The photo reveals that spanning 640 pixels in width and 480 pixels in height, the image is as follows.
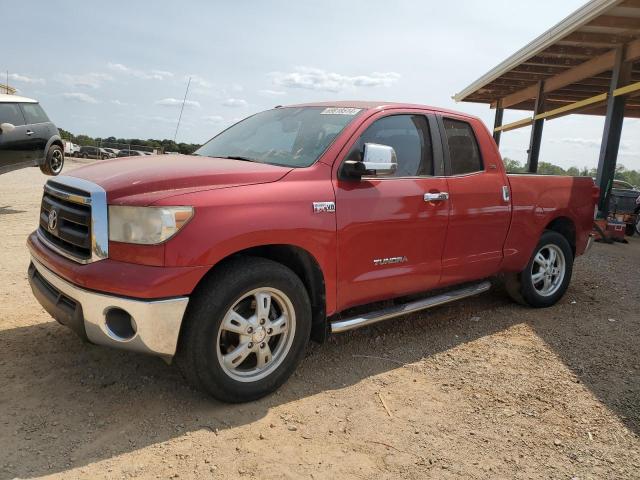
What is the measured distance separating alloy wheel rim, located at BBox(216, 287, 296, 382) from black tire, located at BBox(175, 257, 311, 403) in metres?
0.03

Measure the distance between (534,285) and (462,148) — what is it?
5.97ft

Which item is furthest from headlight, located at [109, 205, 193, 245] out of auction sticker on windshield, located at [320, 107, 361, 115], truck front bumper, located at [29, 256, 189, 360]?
auction sticker on windshield, located at [320, 107, 361, 115]

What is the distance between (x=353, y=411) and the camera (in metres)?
3.05

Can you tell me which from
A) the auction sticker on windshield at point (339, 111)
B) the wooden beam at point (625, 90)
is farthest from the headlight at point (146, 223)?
the wooden beam at point (625, 90)

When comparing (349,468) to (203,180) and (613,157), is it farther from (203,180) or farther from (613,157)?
(613,157)

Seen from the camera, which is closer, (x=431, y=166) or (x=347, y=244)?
(x=347, y=244)

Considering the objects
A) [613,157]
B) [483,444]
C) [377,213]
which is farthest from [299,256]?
[613,157]

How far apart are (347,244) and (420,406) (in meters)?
1.12

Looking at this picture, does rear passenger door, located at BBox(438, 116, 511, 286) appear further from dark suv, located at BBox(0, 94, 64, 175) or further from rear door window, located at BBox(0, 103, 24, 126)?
rear door window, located at BBox(0, 103, 24, 126)

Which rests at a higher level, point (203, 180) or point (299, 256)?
point (203, 180)

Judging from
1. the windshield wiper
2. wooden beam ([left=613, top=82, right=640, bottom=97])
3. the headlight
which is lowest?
the headlight

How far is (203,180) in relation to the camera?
9.39 ft

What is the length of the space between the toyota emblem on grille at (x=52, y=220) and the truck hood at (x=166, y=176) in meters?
0.26

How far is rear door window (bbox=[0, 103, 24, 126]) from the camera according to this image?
9870 millimetres
